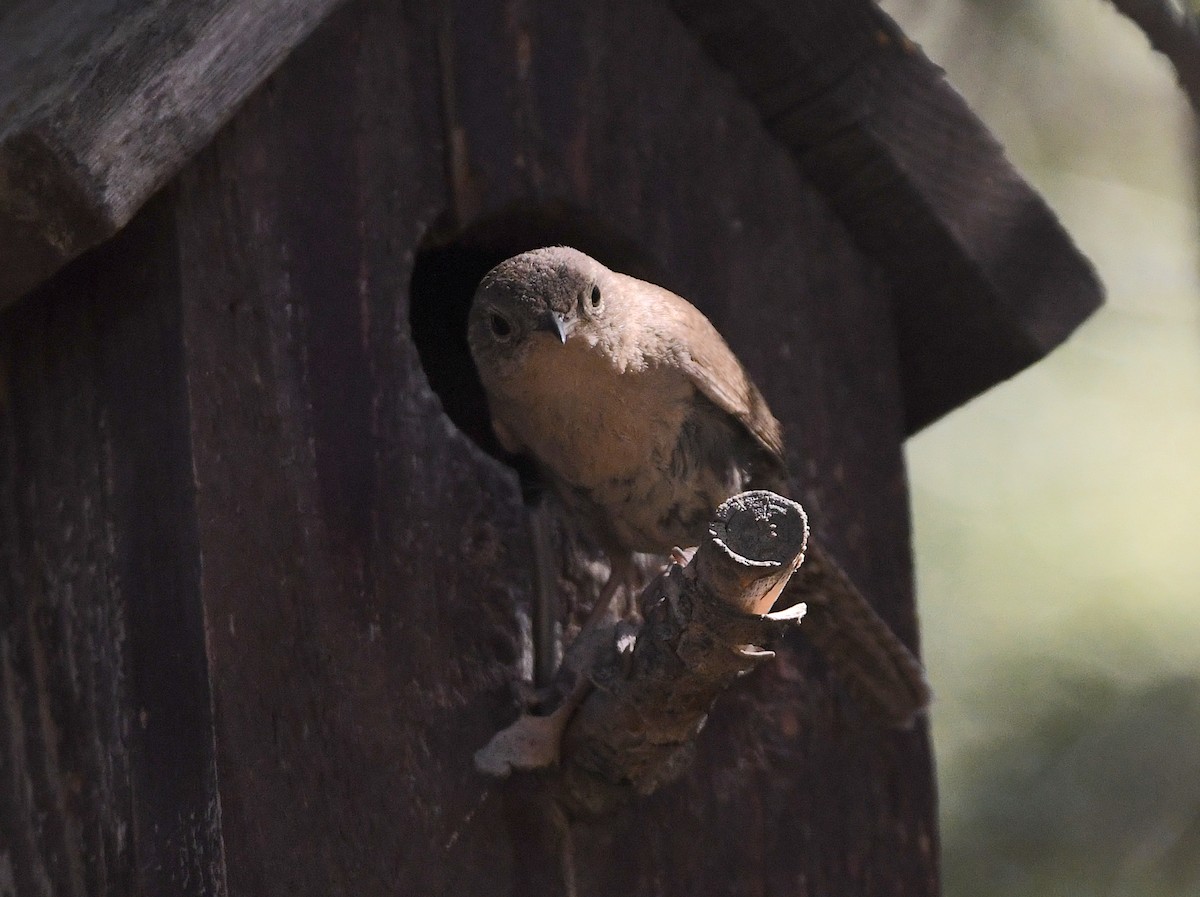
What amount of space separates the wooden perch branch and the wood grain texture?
15 centimetres

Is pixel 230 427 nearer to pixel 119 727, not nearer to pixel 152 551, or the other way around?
pixel 152 551

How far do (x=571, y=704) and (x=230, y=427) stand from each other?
0.69m

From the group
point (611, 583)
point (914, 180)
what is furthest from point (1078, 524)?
point (611, 583)

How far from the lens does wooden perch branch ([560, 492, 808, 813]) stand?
2.09 metres

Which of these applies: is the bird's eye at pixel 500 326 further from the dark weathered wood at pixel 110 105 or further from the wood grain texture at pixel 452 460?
the dark weathered wood at pixel 110 105

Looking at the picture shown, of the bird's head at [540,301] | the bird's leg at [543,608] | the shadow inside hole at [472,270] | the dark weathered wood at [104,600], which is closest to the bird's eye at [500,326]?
the bird's head at [540,301]

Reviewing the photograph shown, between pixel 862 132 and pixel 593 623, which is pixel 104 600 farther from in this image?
pixel 862 132

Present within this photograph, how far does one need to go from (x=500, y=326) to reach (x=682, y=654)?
1.08 m

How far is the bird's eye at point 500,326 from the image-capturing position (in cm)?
321

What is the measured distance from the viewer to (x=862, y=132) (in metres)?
3.42

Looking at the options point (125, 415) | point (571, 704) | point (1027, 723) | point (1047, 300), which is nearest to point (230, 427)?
point (125, 415)

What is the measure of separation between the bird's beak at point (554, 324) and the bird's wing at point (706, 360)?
17 cm

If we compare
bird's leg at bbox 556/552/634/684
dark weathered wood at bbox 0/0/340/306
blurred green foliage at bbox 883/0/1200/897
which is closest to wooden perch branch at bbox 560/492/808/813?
bird's leg at bbox 556/552/634/684

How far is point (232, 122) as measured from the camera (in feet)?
8.71
